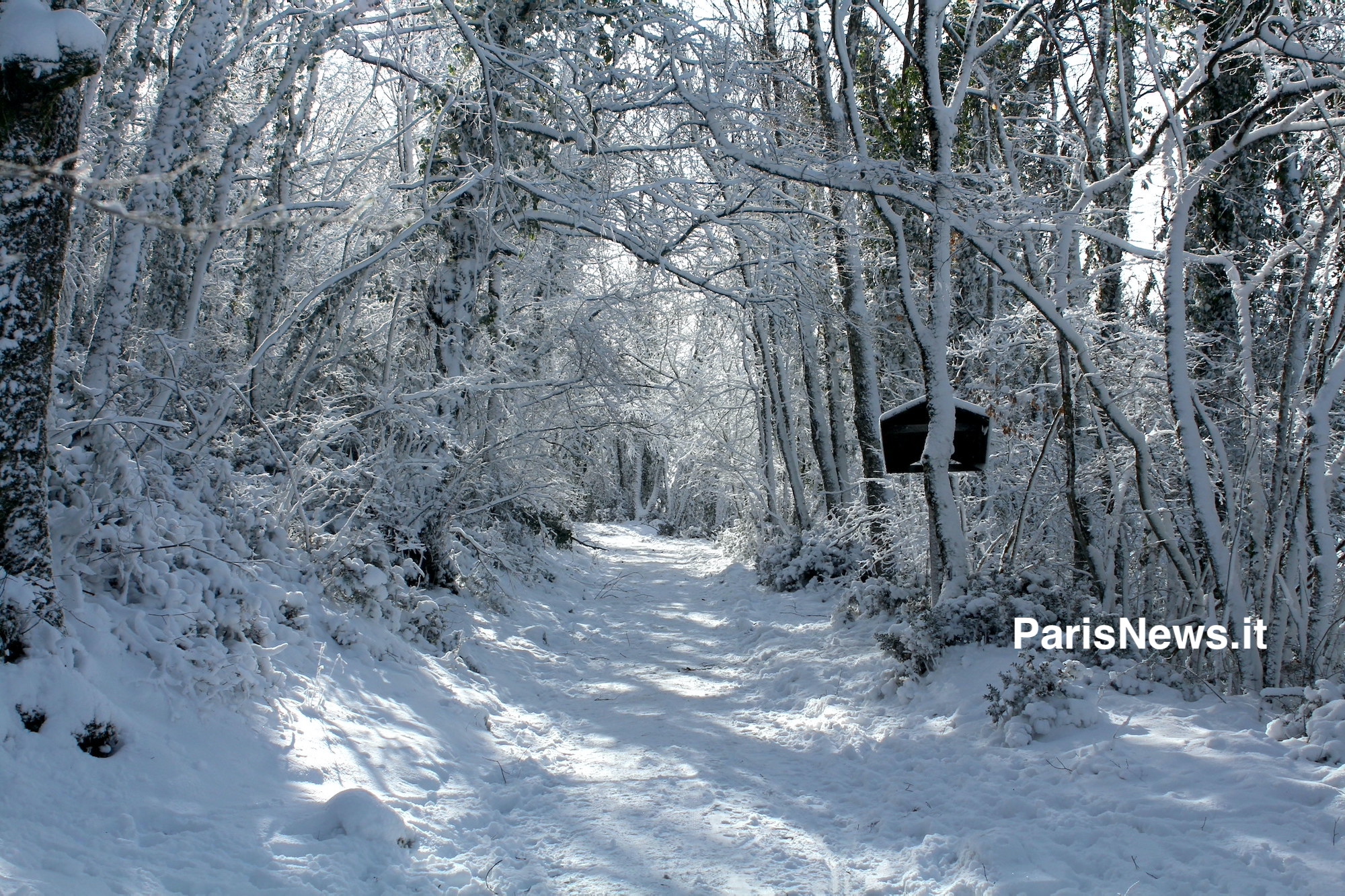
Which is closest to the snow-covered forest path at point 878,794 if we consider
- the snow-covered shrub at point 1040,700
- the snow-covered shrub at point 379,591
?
the snow-covered shrub at point 1040,700

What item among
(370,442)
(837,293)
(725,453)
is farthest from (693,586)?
(370,442)

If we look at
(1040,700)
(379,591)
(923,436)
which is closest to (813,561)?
(923,436)

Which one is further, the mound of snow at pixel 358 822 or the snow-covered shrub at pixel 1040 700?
the snow-covered shrub at pixel 1040 700

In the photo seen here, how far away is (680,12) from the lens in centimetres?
772

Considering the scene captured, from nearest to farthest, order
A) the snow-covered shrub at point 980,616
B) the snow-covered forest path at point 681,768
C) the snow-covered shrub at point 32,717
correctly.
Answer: the snow-covered shrub at point 32,717, the snow-covered forest path at point 681,768, the snow-covered shrub at point 980,616

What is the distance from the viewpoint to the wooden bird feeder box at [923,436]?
717cm

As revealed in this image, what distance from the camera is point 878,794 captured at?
4.68 metres

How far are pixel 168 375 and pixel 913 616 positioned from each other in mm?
6435

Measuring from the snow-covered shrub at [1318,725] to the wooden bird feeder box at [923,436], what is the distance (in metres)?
3.18

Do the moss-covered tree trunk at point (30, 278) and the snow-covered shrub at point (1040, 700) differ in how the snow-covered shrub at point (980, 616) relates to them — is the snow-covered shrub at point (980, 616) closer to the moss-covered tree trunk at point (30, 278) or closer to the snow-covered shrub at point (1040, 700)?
the snow-covered shrub at point (1040, 700)

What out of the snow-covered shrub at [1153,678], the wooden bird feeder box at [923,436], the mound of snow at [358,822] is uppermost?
the wooden bird feeder box at [923,436]

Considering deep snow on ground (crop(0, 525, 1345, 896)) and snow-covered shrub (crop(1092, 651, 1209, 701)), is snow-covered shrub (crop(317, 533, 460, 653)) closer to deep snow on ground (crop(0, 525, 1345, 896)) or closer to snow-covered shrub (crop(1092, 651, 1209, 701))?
deep snow on ground (crop(0, 525, 1345, 896))

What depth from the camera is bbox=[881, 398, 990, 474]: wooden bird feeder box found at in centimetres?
717

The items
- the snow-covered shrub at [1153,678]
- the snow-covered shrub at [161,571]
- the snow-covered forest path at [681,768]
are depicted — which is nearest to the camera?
the snow-covered forest path at [681,768]
